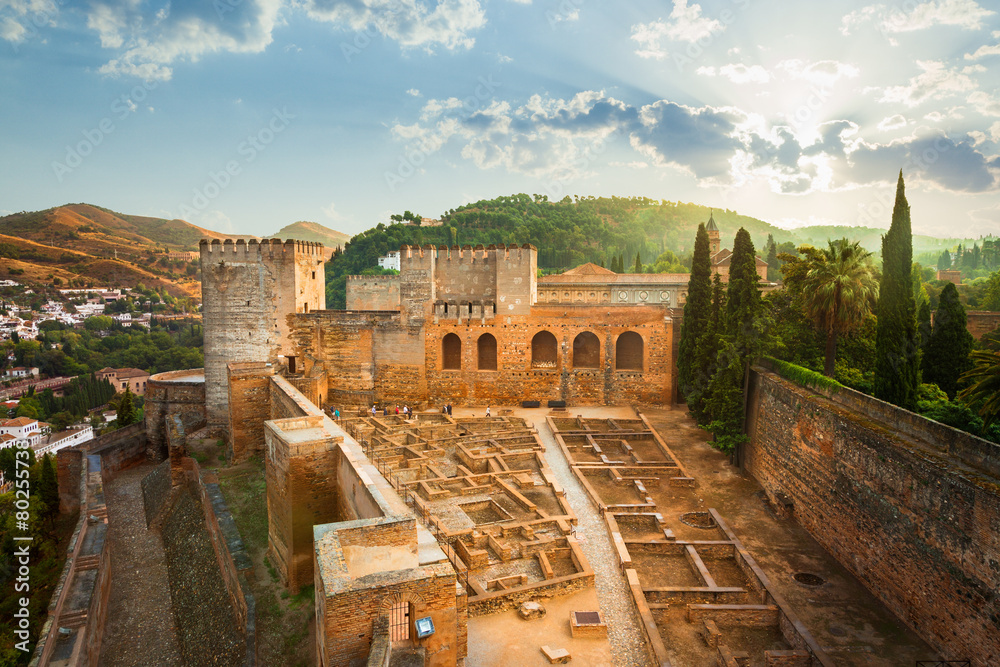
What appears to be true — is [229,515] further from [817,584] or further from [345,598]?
[817,584]

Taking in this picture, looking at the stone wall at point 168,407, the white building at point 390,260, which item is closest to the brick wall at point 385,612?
the stone wall at point 168,407

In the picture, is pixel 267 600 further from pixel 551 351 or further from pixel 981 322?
pixel 981 322

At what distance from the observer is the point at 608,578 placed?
476 inches

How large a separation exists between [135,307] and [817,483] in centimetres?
10560

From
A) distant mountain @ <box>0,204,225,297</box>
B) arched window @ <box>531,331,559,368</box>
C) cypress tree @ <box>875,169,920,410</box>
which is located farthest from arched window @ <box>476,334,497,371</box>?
distant mountain @ <box>0,204,225,297</box>

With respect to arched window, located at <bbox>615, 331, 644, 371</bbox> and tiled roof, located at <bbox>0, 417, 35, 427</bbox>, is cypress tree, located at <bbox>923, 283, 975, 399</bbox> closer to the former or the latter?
arched window, located at <bbox>615, 331, 644, 371</bbox>

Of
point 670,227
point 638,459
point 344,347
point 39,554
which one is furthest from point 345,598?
point 670,227

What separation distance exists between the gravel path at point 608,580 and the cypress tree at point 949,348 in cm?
1319

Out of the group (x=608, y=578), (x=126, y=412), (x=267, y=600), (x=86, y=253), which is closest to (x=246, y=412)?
(x=267, y=600)

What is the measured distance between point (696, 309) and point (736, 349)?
13.9ft

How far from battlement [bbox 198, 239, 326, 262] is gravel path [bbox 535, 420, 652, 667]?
14395mm

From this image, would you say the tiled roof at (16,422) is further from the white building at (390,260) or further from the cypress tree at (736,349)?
the cypress tree at (736,349)

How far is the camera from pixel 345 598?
20.9ft

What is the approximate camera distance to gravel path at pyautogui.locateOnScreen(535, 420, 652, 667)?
9.87 meters
